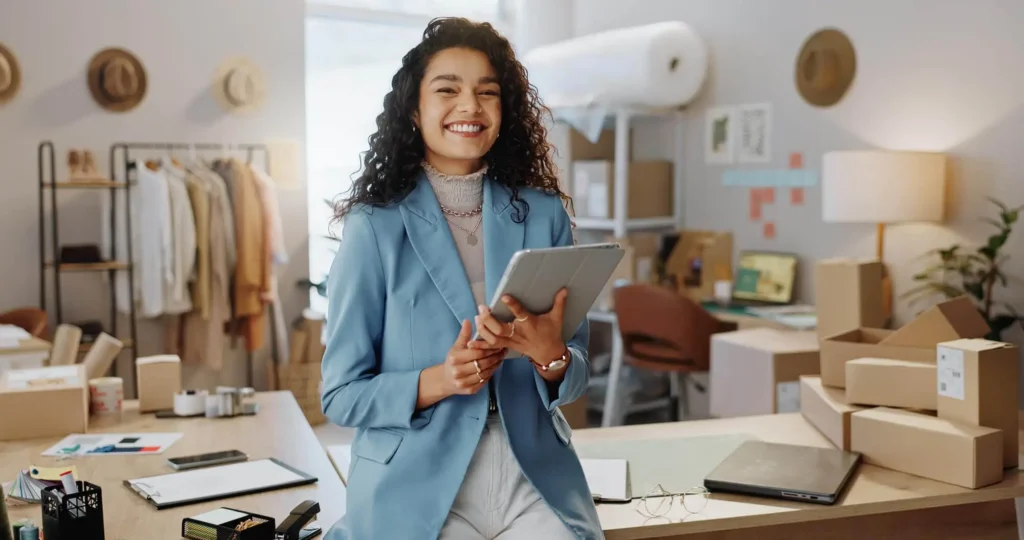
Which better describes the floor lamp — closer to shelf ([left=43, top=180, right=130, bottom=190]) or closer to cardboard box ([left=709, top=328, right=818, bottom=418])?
cardboard box ([left=709, top=328, right=818, bottom=418])

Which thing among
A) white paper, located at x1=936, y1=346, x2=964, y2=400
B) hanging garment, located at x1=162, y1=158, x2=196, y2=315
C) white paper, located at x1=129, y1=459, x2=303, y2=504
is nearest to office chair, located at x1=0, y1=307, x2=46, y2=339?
hanging garment, located at x1=162, y1=158, x2=196, y2=315

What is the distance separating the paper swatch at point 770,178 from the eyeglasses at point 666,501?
10.4ft

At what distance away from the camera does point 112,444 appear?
95.7 inches

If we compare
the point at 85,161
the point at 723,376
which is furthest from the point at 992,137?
the point at 85,161

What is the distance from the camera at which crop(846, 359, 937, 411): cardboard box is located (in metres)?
2.30

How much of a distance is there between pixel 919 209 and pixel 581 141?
92.6 inches

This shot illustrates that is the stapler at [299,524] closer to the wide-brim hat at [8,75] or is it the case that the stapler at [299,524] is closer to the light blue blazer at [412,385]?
the light blue blazer at [412,385]

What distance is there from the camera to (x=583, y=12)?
643cm

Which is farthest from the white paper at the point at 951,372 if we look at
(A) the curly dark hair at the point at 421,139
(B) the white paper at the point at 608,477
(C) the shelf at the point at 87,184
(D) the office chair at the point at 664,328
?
(C) the shelf at the point at 87,184

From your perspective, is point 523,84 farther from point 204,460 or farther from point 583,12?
point 583,12

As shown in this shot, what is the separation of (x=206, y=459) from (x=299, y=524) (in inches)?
23.3

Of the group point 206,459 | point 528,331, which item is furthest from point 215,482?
point 528,331

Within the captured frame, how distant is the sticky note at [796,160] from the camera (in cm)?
495

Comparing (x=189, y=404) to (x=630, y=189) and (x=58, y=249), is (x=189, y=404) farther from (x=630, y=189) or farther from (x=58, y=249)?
(x=630, y=189)
